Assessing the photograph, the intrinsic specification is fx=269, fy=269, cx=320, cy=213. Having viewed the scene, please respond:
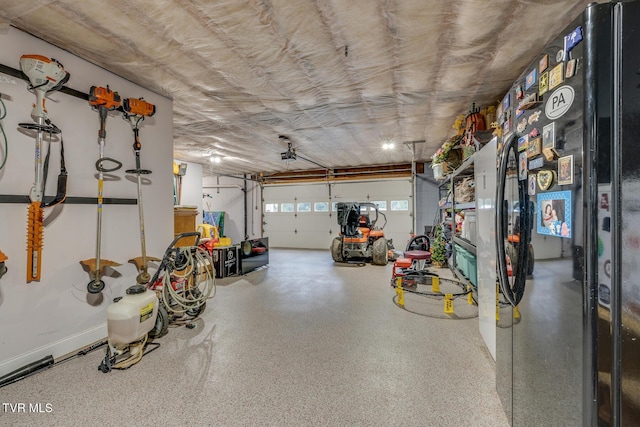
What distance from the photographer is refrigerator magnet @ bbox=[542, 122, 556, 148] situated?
1.07 metres

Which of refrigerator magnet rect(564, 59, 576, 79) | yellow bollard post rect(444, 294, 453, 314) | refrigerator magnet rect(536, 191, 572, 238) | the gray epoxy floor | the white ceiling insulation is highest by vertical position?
the white ceiling insulation

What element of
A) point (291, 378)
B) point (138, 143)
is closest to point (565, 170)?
point (291, 378)

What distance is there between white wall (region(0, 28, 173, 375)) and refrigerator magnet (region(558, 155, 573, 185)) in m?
3.48

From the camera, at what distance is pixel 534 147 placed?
120 cm

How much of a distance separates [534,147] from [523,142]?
4.8 inches

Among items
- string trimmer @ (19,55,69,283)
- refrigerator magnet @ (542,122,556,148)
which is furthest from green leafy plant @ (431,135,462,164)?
string trimmer @ (19,55,69,283)

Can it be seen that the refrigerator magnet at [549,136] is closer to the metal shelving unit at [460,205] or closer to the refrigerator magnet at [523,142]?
the refrigerator magnet at [523,142]

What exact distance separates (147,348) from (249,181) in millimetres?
8069

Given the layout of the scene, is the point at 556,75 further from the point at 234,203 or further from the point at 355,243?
the point at 234,203

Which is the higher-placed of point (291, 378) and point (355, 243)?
point (355, 243)

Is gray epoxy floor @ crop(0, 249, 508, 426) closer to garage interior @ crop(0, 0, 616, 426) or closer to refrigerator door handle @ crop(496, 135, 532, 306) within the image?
garage interior @ crop(0, 0, 616, 426)

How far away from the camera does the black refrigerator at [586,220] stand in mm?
858

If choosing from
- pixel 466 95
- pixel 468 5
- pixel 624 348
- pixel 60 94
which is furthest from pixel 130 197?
pixel 466 95

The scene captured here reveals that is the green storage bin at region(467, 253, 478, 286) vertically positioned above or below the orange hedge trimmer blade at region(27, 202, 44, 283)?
below
